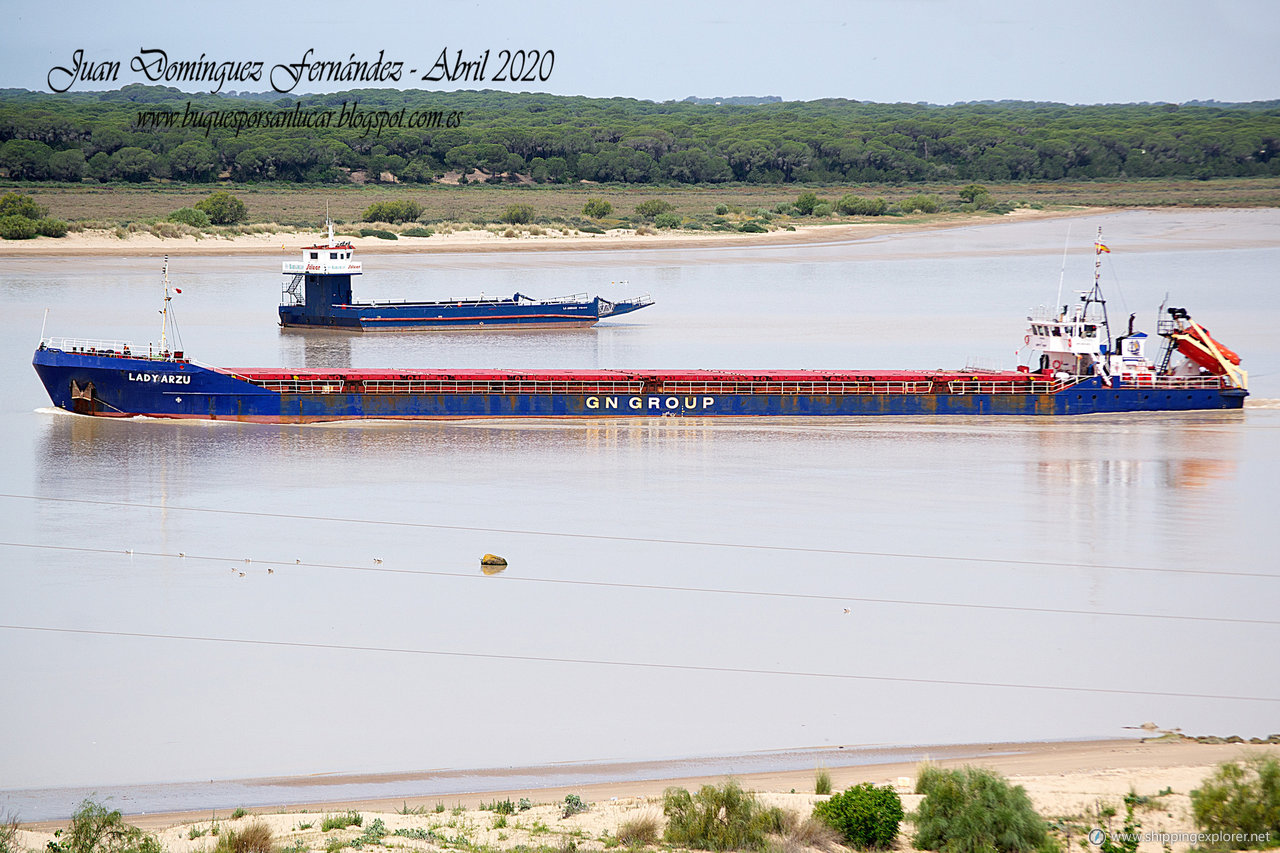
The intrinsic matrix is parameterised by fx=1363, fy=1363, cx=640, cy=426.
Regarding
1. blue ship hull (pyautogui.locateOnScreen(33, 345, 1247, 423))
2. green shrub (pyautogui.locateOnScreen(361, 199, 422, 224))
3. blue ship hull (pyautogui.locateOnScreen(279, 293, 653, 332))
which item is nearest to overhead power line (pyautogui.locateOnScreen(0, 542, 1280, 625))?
blue ship hull (pyautogui.locateOnScreen(33, 345, 1247, 423))

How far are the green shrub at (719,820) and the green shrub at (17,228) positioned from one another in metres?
75.1

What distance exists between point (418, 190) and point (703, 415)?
87.6 metres

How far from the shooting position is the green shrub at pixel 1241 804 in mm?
11820

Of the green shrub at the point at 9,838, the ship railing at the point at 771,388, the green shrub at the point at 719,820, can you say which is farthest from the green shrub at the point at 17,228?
the green shrub at the point at 719,820

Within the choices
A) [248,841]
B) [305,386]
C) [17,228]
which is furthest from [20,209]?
[248,841]

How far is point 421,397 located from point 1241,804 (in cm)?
2661

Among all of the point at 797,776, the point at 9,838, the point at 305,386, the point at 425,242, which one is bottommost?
the point at 797,776

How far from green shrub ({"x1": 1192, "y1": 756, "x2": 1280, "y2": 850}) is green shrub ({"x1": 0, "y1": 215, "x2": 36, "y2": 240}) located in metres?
77.5

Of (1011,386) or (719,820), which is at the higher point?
(1011,386)

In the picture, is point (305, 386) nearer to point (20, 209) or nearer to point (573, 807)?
point (573, 807)

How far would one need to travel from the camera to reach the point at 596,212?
10000 cm

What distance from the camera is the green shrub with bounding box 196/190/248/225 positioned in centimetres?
8944

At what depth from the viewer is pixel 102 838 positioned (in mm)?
12195

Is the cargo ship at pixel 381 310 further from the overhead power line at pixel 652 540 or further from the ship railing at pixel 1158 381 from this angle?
the overhead power line at pixel 652 540
